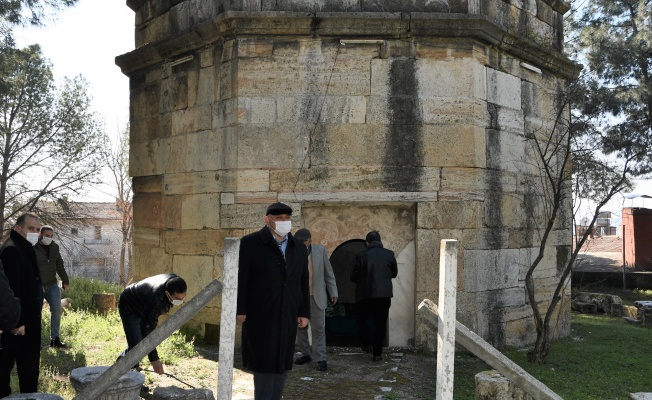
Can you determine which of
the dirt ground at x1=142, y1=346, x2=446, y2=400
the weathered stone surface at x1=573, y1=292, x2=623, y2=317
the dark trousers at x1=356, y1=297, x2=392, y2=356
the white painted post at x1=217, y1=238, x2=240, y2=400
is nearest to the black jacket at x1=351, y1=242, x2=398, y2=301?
the dark trousers at x1=356, y1=297, x2=392, y2=356

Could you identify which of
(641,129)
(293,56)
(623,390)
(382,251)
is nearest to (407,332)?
(382,251)

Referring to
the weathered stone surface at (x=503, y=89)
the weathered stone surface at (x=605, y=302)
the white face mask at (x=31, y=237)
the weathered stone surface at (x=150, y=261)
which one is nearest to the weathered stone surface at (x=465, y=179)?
the weathered stone surface at (x=503, y=89)

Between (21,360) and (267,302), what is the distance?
2.15 meters

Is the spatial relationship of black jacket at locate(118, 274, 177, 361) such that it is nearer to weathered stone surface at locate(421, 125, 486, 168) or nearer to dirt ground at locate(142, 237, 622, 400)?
dirt ground at locate(142, 237, 622, 400)

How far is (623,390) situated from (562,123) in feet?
13.1

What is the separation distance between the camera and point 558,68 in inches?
346

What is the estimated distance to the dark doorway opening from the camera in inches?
313

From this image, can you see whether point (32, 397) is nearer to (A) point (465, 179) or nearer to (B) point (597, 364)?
(A) point (465, 179)

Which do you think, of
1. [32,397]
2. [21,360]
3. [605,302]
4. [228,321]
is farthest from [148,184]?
[605,302]

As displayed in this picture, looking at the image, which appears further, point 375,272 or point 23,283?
point 375,272

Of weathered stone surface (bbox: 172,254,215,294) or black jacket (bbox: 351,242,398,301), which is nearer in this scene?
black jacket (bbox: 351,242,398,301)

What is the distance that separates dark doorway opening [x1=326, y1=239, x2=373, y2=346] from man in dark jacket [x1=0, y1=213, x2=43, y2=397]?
3.51m

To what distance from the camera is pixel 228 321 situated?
375cm

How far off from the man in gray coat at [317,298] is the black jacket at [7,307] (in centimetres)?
279
